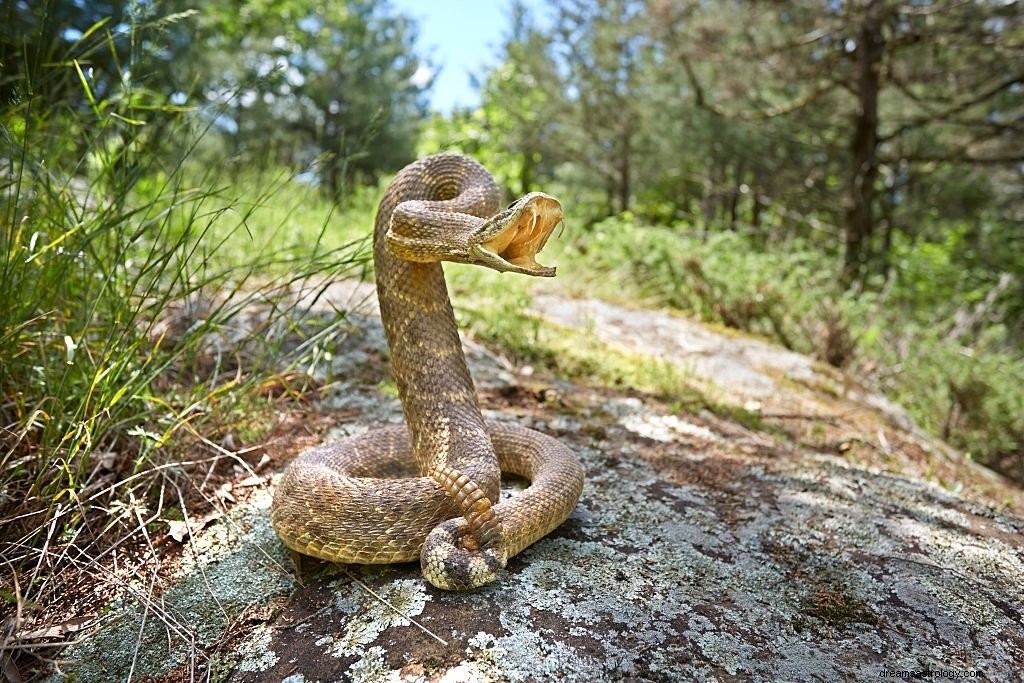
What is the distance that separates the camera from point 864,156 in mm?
10156

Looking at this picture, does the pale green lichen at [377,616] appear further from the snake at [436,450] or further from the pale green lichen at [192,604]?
the pale green lichen at [192,604]

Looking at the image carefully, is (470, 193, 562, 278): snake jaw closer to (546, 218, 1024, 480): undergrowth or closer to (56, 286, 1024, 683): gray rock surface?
(56, 286, 1024, 683): gray rock surface

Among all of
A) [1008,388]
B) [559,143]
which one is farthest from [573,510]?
[559,143]

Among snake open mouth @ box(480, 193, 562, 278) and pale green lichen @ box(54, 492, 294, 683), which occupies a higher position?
snake open mouth @ box(480, 193, 562, 278)

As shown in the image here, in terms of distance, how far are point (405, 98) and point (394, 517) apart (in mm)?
28506

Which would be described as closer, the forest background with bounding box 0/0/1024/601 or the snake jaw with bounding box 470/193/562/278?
the snake jaw with bounding box 470/193/562/278

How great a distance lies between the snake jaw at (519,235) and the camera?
1.98 m

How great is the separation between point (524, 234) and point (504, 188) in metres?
10.8

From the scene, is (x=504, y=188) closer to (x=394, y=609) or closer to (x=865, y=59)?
(x=865, y=59)

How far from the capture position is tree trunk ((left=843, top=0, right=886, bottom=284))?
9.79 metres

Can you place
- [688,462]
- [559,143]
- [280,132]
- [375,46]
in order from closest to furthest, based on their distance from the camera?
[688,462]
[559,143]
[280,132]
[375,46]

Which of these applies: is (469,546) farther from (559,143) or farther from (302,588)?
(559,143)

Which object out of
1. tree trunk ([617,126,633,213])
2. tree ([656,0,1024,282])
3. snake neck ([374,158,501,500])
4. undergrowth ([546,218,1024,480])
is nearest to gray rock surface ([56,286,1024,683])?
snake neck ([374,158,501,500])

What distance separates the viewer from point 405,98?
2858 cm
